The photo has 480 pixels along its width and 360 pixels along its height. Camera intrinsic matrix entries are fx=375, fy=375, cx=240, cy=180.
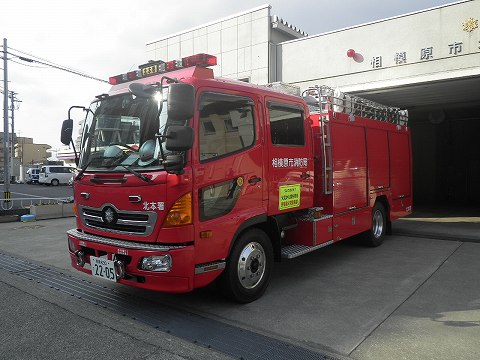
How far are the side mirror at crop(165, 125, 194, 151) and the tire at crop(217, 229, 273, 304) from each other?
1391 mm

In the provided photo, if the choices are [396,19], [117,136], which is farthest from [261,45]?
[117,136]

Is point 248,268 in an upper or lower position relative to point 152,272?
lower

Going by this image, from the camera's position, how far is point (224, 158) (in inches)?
157

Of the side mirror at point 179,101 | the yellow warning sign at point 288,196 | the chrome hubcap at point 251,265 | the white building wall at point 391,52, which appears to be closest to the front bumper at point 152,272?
the chrome hubcap at point 251,265

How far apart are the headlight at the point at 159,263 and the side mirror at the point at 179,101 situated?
4.40 feet

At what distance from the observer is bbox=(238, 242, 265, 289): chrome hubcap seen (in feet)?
14.0

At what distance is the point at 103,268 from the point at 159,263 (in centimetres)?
74

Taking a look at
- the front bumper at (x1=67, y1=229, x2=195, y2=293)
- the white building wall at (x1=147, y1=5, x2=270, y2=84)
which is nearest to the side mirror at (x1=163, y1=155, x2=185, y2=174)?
the front bumper at (x1=67, y1=229, x2=195, y2=293)

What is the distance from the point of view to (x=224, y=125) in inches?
160

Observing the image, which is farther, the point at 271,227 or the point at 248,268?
the point at 271,227

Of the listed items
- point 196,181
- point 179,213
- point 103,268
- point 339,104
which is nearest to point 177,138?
point 196,181

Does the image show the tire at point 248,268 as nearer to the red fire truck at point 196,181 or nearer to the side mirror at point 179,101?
the red fire truck at point 196,181

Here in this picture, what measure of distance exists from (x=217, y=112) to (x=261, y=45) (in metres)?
8.25

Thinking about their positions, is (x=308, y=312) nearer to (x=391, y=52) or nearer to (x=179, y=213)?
(x=179, y=213)
